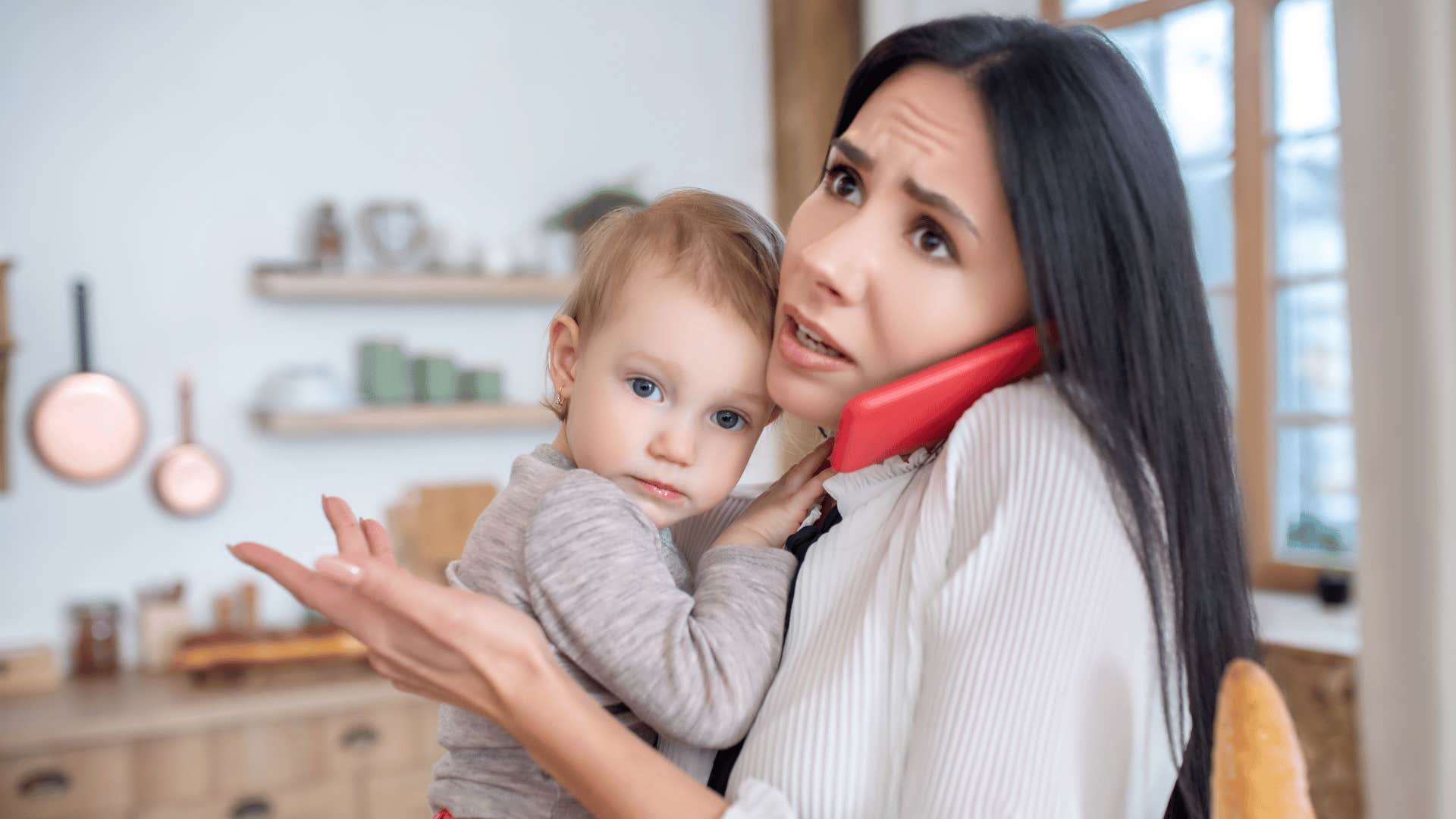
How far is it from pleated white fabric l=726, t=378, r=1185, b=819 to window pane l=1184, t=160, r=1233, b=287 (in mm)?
2617

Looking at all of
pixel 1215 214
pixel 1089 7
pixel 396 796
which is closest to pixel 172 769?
pixel 396 796

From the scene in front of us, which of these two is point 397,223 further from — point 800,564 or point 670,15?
point 800,564

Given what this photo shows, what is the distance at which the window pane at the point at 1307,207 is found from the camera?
10.1 feet

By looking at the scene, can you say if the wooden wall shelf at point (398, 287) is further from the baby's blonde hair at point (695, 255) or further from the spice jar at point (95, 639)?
the baby's blonde hair at point (695, 255)

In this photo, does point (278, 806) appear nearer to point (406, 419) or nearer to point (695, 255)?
point (406, 419)

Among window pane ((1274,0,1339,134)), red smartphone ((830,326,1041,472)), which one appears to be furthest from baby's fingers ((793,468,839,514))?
window pane ((1274,0,1339,134))

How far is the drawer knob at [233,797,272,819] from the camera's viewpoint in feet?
9.50

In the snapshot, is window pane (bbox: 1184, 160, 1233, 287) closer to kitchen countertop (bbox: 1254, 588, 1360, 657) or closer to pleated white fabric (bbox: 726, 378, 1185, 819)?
kitchen countertop (bbox: 1254, 588, 1360, 657)

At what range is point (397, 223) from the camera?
11.5 feet

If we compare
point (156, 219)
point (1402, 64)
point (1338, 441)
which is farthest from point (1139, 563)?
point (156, 219)

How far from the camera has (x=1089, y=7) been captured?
3.65 metres

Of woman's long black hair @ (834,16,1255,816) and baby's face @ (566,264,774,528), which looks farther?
baby's face @ (566,264,774,528)

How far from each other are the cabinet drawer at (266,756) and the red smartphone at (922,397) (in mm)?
2410

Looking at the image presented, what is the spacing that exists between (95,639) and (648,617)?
288 centimetres
